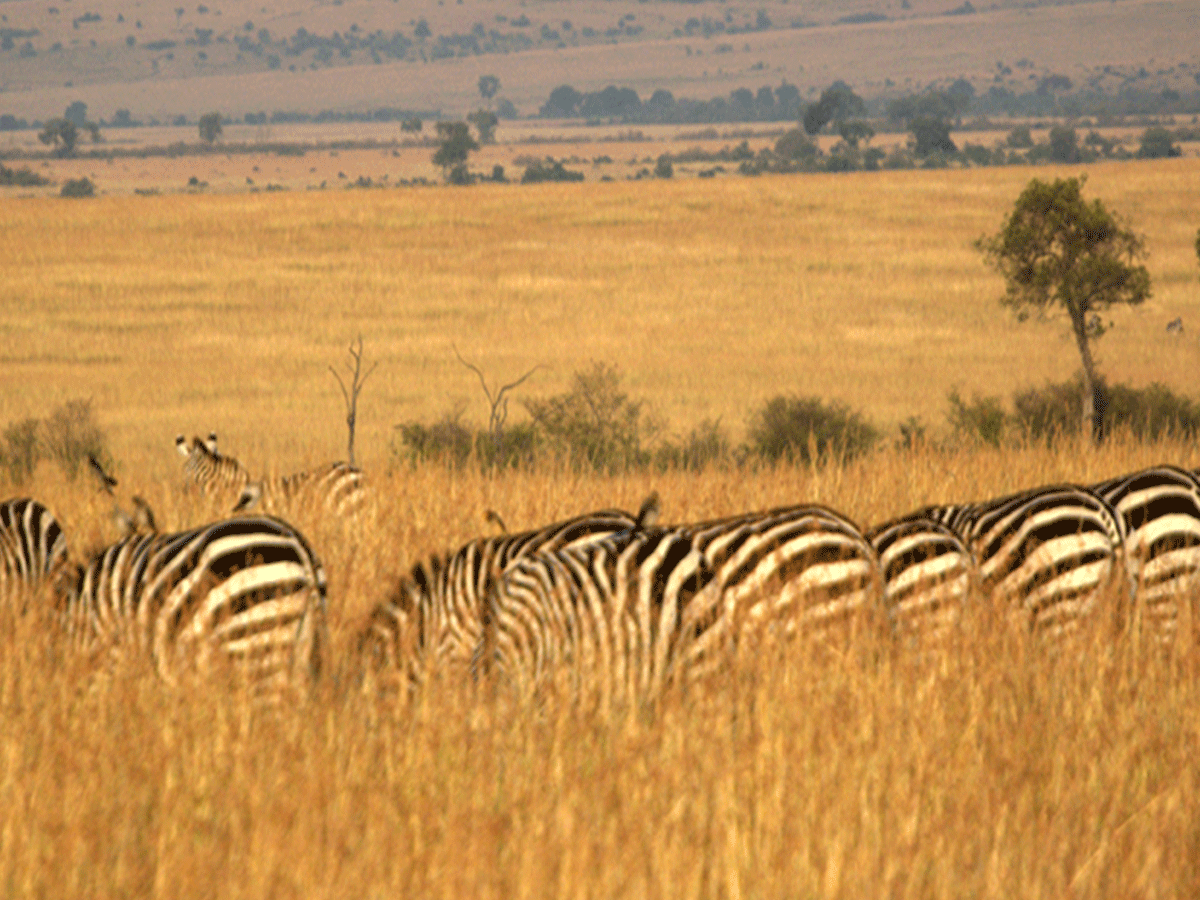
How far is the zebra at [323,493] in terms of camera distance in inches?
394

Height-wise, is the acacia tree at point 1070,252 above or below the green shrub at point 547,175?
below

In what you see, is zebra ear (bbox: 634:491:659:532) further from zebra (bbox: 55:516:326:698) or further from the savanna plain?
zebra (bbox: 55:516:326:698)

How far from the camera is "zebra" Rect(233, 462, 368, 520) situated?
32.8 feet

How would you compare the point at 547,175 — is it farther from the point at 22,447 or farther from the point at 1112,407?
the point at 22,447

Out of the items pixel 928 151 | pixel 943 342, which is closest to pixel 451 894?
pixel 943 342

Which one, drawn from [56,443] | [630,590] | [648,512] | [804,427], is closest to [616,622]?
[630,590]

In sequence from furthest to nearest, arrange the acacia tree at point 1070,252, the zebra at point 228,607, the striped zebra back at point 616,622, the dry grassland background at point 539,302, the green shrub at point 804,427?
1. the dry grassland background at point 539,302
2. the acacia tree at point 1070,252
3. the green shrub at point 804,427
4. the zebra at point 228,607
5. the striped zebra back at point 616,622

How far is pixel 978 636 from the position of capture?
235 inches

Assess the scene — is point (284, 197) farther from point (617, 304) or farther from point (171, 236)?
point (617, 304)

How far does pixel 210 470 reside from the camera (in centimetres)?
1149

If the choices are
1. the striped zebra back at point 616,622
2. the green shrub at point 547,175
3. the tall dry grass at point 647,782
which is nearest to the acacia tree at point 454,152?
the green shrub at point 547,175

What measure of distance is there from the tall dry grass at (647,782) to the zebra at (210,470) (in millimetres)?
5037

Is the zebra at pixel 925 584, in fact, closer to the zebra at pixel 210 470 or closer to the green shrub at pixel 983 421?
the zebra at pixel 210 470

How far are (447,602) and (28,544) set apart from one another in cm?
253
